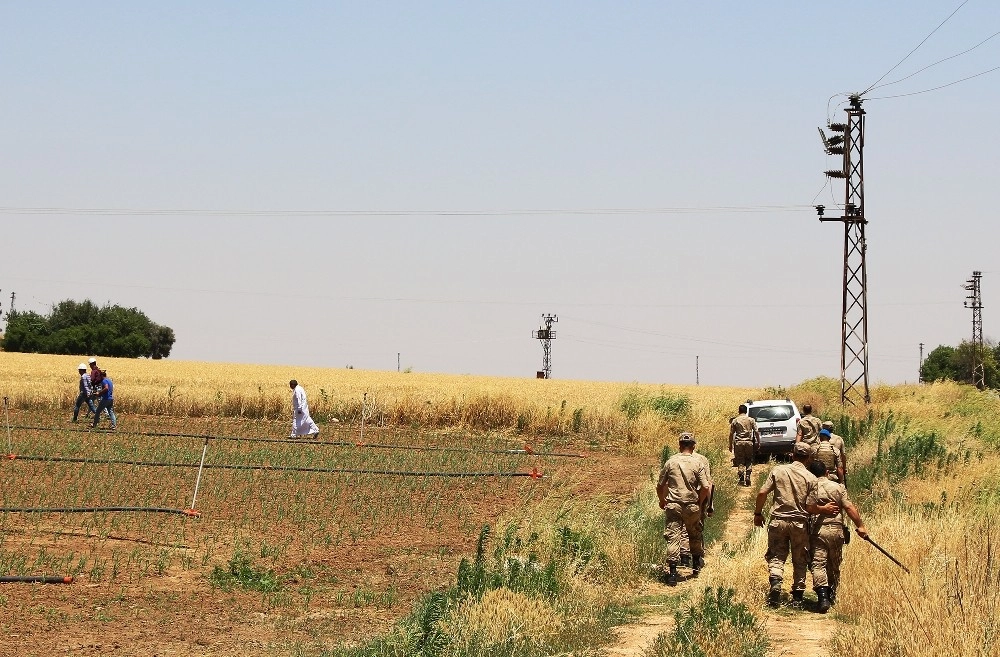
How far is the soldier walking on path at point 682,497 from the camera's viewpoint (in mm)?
14656

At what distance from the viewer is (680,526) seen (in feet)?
48.6

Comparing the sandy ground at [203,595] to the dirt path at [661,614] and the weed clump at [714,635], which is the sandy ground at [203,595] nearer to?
the dirt path at [661,614]

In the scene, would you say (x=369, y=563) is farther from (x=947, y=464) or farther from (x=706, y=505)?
(x=947, y=464)

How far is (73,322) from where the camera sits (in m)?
119

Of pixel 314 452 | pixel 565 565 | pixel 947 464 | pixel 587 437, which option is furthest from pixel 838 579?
pixel 587 437

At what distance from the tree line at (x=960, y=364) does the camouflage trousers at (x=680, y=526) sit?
7776 cm

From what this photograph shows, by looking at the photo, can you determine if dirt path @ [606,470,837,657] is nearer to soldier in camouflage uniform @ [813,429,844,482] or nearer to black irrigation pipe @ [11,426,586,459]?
soldier in camouflage uniform @ [813,429,844,482]

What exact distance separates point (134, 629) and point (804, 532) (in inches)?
247

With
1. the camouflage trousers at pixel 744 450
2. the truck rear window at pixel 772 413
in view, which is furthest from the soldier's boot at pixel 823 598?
the truck rear window at pixel 772 413

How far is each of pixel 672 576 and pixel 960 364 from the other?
105495 mm

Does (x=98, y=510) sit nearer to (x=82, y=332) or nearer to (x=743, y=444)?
(x=743, y=444)

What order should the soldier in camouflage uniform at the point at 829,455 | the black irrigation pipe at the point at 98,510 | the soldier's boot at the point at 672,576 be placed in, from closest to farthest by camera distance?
the soldier's boot at the point at 672,576, the soldier in camouflage uniform at the point at 829,455, the black irrigation pipe at the point at 98,510

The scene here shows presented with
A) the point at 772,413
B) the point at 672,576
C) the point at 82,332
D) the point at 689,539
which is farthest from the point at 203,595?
the point at 82,332

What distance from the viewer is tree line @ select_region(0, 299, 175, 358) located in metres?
113
